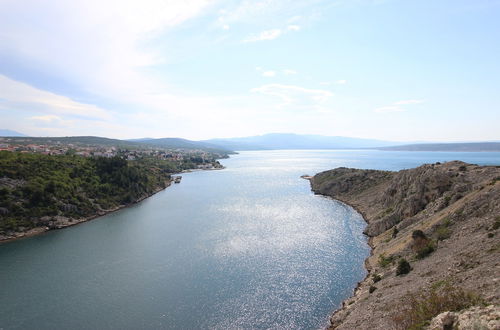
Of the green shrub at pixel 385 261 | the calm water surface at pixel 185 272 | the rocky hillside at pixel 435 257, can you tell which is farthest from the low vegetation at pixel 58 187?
the green shrub at pixel 385 261

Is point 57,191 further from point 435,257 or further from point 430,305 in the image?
point 430,305

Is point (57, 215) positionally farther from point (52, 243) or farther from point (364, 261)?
point (364, 261)

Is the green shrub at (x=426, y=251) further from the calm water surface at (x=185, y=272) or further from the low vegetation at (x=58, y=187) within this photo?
the low vegetation at (x=58, y=187)

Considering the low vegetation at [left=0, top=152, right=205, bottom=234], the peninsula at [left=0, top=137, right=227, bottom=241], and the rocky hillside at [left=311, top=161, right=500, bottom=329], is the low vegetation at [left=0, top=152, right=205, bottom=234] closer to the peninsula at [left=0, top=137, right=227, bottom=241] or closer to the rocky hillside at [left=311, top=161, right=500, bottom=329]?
the peninsula at [left=0, top=137, right=227, bottom=241]

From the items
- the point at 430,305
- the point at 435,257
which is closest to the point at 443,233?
the point at 435,257

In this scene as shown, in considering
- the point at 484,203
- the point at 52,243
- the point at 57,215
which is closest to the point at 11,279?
the point at 52,243

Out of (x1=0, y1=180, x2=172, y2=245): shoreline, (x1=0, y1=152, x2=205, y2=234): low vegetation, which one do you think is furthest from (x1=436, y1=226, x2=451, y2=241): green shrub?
(x1=0, y1=152, x2=205, y2=234): low vegetation
